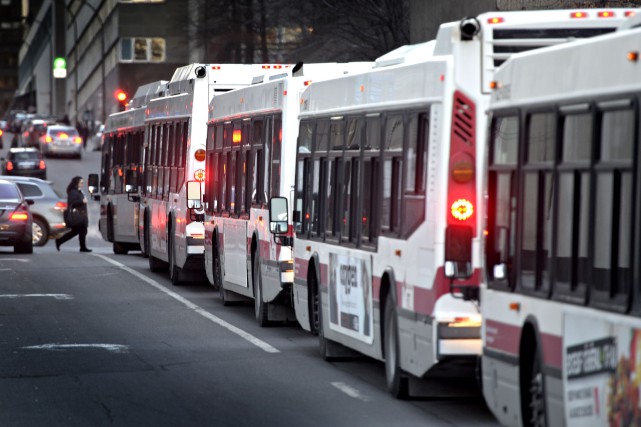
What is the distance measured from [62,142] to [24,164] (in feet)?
69.9

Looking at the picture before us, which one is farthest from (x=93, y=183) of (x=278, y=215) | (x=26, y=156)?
(x=26, y=156)

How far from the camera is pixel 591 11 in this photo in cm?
1256

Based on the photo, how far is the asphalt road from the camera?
12445 millimetres

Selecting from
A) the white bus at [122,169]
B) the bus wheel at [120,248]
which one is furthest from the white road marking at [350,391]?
the bus wheel at [120,248]

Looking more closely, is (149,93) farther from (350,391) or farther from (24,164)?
(24,164)

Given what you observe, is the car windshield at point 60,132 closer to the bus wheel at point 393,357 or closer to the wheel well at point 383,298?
the wheel well at point 383,298

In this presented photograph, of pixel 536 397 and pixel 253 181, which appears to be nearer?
pixel 536 397

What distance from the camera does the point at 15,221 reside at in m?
35.8

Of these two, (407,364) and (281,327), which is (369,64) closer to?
(281,327)

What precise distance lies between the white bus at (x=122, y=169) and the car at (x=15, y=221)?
1.72 metres

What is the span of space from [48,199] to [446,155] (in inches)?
1191

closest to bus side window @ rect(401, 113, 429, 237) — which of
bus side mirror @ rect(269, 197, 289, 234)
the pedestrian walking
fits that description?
bus side mirror @ rect(269, 197, 289, 234)

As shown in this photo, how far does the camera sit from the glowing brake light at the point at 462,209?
12180 millimetres

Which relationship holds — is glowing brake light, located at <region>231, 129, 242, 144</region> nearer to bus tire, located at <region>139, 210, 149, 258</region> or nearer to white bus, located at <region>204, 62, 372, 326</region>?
white bus, located at <region>204, 62, 372, 326</region>
